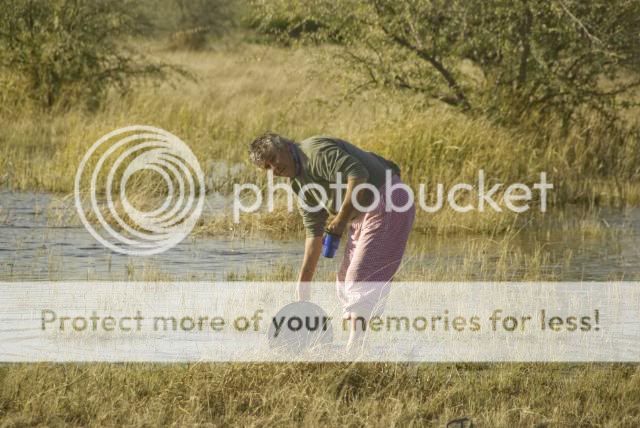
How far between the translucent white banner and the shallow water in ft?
1.73

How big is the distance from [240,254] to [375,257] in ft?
12.5

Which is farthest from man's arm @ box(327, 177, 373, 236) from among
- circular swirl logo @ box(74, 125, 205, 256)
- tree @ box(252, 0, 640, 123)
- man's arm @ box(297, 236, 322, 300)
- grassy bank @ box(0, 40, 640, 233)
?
tree @ box(252, 0, 640, 123)

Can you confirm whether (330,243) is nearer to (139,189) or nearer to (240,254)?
(240,254)

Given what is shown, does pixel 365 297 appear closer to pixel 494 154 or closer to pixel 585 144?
pixel 494 154

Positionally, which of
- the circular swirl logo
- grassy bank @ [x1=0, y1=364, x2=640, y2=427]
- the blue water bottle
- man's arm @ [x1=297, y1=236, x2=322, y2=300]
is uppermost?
the blue water bottle

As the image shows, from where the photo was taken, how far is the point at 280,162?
22.0 feet

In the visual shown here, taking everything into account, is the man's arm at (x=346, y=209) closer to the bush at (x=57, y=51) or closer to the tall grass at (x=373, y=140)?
the tall grass at (x=373, y=140)

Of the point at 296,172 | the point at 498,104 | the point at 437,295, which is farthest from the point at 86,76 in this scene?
the point at 296,172

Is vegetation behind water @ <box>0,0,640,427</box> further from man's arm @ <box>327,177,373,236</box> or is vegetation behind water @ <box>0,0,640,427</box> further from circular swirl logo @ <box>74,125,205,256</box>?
man's arm @ <box>327,177,373,236</box>

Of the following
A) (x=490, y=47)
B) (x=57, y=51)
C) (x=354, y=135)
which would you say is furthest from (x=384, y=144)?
(x=57, y=51)

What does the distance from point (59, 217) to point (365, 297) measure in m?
5.70

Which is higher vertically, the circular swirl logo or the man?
the man

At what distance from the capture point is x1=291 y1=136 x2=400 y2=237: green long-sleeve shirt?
6.70m

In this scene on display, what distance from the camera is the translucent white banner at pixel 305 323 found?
6793 mm
